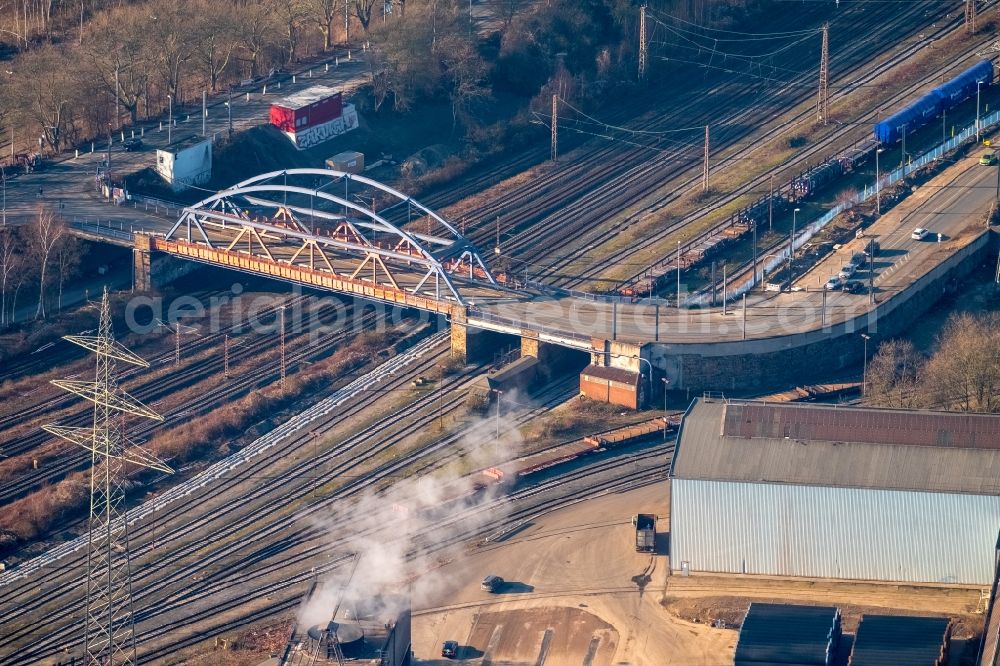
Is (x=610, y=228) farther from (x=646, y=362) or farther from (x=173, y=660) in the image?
(x=173, y=660)

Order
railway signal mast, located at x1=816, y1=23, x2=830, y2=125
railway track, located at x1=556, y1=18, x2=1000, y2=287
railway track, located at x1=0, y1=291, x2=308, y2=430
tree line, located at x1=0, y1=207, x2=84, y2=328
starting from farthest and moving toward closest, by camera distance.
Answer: railway signal mast, located at x1=816, y1=23, x2=830, y2=125 → railway track, located at x1=556, y1=18, x2=1000, y2=287 → tree line, located at x1=0, y1=207, x2=84, y2=328 → railway track, located at x1=0, y1=291, x2=308, y2=430

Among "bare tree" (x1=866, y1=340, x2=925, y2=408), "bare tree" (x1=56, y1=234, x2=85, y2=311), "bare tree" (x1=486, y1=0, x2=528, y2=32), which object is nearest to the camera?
"bare tree" (x1=866, y1=340, x2=925, y2=408)

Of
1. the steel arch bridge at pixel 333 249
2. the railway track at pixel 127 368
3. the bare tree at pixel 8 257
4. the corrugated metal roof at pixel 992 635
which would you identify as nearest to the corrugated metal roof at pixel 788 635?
the corrugated metal roof at pixel 992 635

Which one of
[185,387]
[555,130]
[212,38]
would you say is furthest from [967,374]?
[212,38]

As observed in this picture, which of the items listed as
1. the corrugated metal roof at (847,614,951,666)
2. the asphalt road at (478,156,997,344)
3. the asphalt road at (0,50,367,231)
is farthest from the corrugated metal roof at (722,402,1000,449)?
the asphalt road at (0,50,367,231)

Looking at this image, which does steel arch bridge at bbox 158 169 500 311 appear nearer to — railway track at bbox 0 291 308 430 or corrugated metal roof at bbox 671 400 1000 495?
railway track at bbox 0 291 308 430

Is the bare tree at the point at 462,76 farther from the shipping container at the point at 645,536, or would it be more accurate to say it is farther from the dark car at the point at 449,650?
the dark car at the point at 449,650

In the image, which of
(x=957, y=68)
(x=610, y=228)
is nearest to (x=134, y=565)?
(x=610, y=228)
